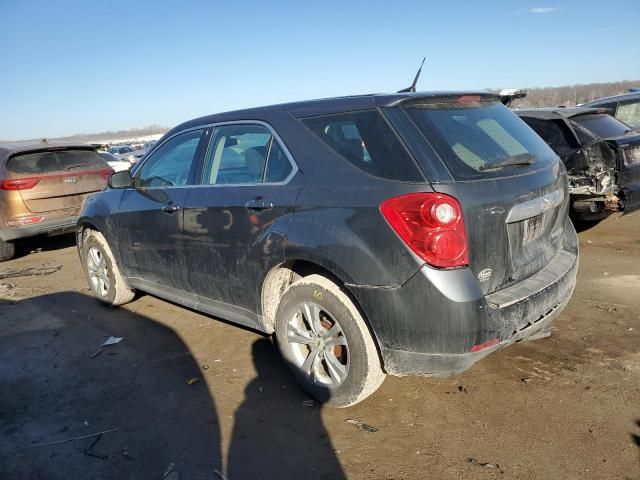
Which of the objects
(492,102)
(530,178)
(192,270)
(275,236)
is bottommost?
(192,270)

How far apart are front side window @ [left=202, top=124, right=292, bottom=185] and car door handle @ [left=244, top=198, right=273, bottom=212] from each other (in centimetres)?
15

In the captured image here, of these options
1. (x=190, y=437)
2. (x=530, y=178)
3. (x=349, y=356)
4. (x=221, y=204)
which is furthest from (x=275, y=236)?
(x=530, y=178)

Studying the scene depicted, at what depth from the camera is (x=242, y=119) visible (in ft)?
11.3

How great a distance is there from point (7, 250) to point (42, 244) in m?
1.27

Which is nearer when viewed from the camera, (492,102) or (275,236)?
(275,236)

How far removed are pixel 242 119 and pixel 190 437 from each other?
212 cm

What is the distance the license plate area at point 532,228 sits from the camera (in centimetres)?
273

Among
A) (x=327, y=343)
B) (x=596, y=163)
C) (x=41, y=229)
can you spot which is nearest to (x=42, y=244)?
(x=41, y=229)

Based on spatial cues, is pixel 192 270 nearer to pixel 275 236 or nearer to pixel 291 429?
pixel 275 236

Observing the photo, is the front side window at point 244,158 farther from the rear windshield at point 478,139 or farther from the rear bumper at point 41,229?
the rear bumper at point 41,229

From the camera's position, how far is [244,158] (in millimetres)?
3391

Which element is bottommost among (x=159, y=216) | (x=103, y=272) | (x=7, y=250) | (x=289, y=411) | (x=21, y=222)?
(x=289, y=411)

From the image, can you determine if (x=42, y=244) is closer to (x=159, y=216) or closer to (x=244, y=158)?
(x=159, y=216)

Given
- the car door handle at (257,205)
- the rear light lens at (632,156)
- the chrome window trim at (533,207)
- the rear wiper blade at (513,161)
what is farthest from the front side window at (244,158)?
the rear light lens at (632,156)
